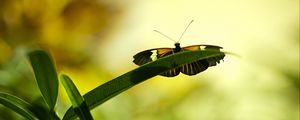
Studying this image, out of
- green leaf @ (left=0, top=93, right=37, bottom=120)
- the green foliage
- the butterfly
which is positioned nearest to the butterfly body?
the butterfly

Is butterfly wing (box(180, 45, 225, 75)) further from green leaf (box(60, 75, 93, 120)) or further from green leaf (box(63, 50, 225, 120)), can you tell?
green leaf (box(60, 75, 93, 120))

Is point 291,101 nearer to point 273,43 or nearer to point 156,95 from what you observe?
point 273,43

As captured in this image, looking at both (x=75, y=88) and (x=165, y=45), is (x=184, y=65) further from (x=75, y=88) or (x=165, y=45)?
(x=75, y=88)

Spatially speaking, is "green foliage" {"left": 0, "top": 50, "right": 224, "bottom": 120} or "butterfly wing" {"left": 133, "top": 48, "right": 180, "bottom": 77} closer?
"green foliage" {"left": 0, "top": 50, "right": 224, "bottom": 120}

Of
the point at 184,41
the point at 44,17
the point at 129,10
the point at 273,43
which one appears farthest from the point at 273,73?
the point at 44,17

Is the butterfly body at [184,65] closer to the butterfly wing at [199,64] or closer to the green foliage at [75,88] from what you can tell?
the butterfly wing at [199,64]

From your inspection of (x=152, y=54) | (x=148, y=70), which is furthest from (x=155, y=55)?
(x=148, y=70)
